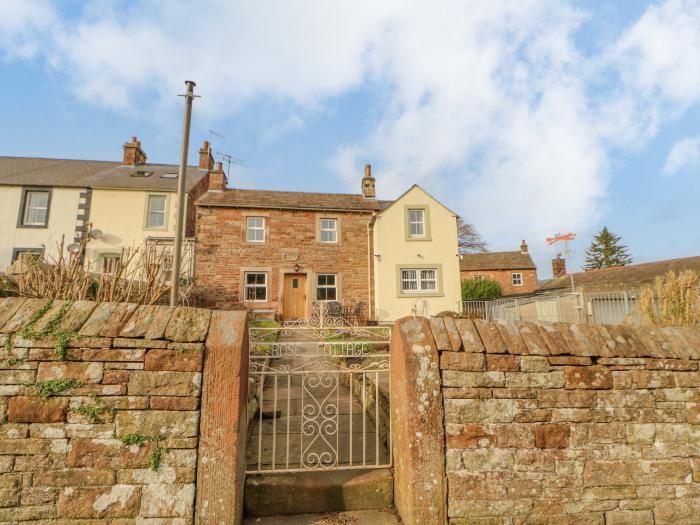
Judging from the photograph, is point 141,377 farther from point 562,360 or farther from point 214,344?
→ point 562,360

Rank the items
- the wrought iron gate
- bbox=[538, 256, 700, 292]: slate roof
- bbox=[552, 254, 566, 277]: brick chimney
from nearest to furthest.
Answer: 1. the wrought iron gate
2. bbox=[538, 256, 700, 292]: slate roof
3. bbox=[552, 254, 566, 277]: brick chimney

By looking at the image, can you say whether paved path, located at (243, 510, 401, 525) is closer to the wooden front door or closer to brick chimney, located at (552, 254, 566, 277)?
the wooden front door

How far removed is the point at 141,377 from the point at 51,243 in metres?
19.7

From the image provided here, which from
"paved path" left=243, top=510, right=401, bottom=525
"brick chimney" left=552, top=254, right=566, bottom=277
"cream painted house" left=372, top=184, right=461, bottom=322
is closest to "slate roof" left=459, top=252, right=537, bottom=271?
"brick chimney" left=552, top=254, right=566, bottom=277

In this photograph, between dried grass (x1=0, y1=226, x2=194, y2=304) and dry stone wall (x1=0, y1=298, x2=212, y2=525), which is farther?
dried grass (x1=0, y1=226, x2=194, y2=304)

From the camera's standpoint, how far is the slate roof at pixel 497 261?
3256 cm

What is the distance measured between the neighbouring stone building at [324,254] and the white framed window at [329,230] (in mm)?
50

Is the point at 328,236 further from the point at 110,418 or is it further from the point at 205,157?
the point at 110,418

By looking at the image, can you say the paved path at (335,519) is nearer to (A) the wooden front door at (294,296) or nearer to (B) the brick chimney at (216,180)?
(A) the wooden front door at (294,296)

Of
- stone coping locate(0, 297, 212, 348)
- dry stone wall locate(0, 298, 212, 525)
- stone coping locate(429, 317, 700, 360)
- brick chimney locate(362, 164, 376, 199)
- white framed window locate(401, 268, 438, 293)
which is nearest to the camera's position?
dry stone wall locate(0, 298, 212, 525)

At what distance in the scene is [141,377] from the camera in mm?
2658

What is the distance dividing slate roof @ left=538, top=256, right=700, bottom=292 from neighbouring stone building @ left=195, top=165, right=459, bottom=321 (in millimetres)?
9760

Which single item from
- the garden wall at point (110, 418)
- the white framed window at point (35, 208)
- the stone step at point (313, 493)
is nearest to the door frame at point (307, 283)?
the white framed window at point (35, 208)

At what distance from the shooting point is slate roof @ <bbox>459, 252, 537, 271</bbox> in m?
32.6
